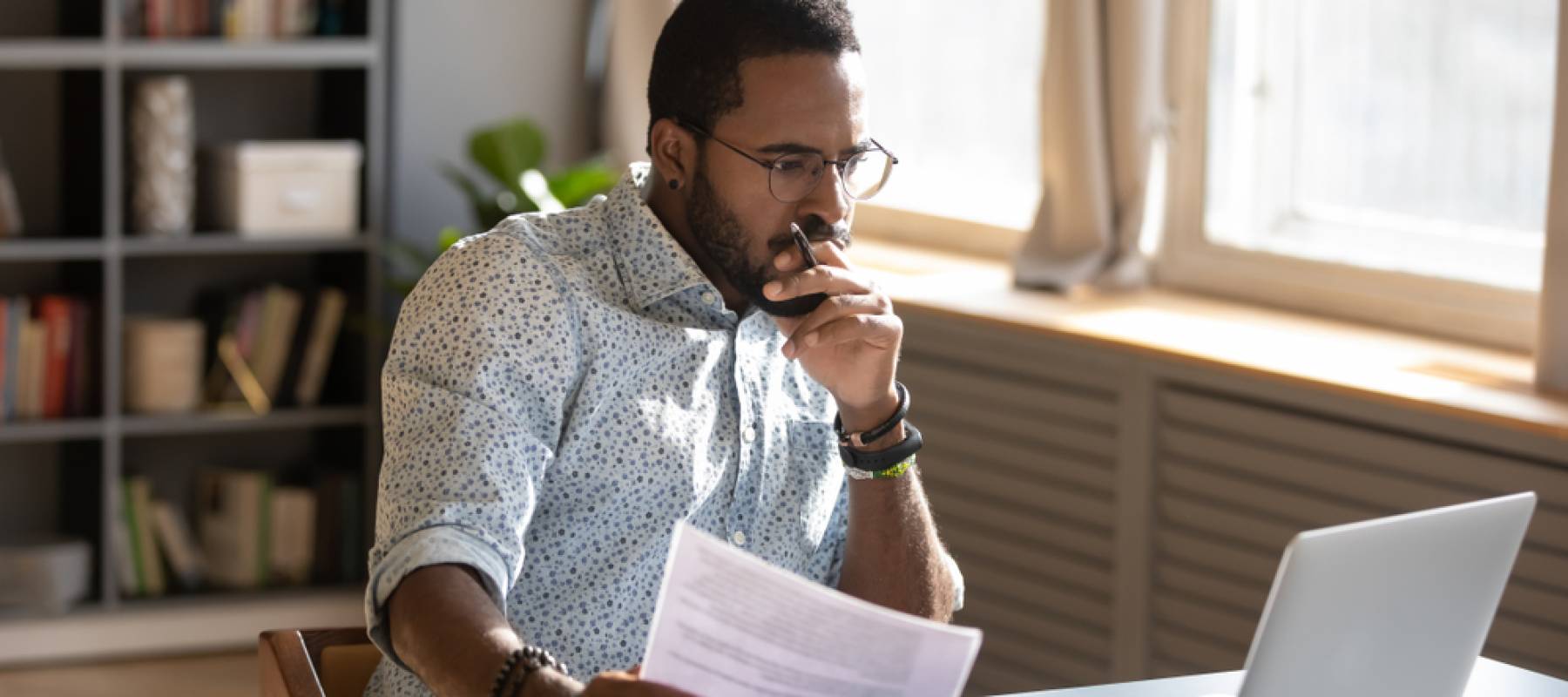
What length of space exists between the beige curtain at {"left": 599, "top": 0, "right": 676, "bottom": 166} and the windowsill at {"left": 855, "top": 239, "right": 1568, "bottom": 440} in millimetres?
693

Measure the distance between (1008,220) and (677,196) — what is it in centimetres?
210

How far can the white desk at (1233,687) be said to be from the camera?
67.1 inches

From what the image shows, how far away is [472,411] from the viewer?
63.6 inches

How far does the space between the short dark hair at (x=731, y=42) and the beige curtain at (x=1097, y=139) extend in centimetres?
161

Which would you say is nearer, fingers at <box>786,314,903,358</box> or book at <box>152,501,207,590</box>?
fingers at <box>786,314,903,358</box>

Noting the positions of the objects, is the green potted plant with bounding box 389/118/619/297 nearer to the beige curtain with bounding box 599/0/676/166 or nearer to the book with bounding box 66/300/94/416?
the beige curtain with bounding box 599/0/676/166

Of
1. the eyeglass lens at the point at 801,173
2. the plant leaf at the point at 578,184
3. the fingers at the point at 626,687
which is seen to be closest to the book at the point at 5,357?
the plant leaf at the point at 578,184

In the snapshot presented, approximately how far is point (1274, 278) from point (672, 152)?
5.95 ft

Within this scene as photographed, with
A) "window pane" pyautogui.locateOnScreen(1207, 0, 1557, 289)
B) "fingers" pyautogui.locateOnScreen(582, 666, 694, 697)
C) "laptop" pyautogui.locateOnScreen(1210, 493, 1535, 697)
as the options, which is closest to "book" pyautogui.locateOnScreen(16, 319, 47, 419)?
"window pane" pyautogui.locateOnScreen(1207, 0, 1557, 289)

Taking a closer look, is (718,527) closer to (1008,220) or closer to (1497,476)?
(1497,476)

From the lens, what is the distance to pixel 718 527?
187 centimetres

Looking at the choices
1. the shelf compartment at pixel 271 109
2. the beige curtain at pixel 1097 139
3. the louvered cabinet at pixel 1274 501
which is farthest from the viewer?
the shelf compartment at pixel 271 109

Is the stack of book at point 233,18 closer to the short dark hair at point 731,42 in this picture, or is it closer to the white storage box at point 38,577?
the white storage box at point 38,577

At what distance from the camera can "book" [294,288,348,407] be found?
400cm
